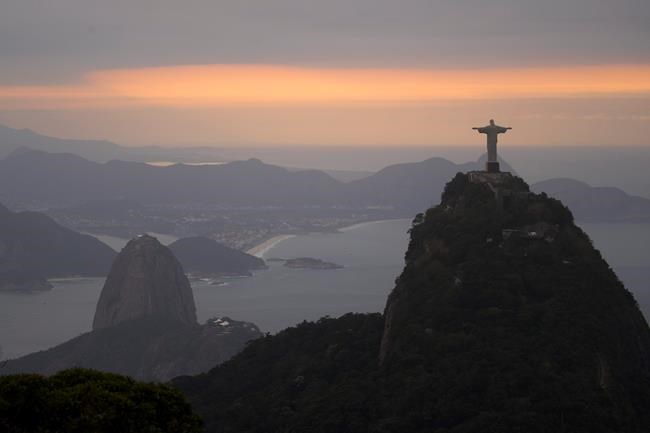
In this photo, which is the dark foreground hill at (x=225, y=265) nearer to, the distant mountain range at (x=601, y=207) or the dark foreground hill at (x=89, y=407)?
the distant mountain range at (x=601, y=207)

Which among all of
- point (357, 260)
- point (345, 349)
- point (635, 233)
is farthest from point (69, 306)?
point (345, 349)

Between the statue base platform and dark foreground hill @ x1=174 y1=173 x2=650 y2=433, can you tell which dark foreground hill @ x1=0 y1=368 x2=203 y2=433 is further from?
the statue base platform

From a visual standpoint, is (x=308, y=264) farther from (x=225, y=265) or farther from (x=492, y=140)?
(x=492, y=140)

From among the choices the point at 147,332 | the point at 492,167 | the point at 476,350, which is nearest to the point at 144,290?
the point at 147,332

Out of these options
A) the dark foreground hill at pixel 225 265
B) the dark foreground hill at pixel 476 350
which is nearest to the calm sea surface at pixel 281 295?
the dark foreground hill at pixel 225 265

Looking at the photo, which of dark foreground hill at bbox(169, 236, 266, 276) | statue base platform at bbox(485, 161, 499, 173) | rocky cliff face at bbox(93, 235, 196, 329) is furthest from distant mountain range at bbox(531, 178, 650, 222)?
statue base platform at bbox(485, 161, 499, 173)

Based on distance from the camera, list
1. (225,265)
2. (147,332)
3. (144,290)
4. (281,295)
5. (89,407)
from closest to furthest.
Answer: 1. (89,407)
2. (147,332)
3. (144,290)
4. (281,295)
5. (225,265)
